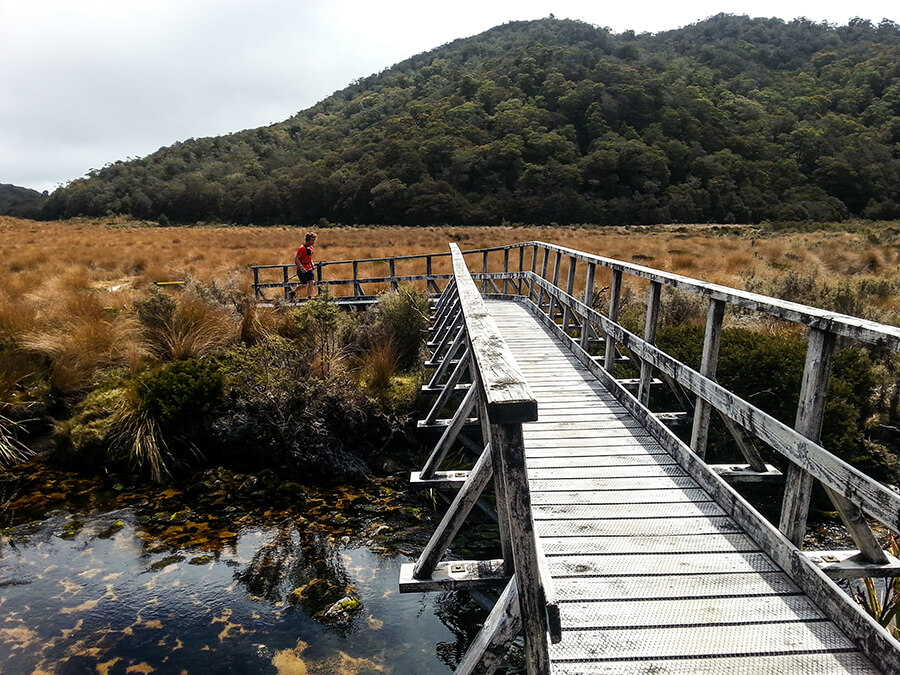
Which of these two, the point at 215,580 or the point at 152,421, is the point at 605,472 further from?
the point at 152,421

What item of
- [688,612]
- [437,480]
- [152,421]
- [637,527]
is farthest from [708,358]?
[152,421]

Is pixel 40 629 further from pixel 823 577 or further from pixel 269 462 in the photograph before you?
pixel 823 577

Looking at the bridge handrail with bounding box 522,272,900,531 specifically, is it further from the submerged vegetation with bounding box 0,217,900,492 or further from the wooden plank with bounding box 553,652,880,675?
the submerged vegetation with bounding box 0,217,900,492

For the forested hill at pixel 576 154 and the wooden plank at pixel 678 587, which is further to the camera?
the forested hill at pixel 576 154

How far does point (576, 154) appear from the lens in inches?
2488

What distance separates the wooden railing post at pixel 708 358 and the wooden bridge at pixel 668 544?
1 centimetres

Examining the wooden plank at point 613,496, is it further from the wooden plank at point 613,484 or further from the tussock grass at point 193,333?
the tussock grass at point 193,333

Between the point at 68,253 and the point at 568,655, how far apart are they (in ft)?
76.3

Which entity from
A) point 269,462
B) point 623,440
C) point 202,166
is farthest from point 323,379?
point 202,166

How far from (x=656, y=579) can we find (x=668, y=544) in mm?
331

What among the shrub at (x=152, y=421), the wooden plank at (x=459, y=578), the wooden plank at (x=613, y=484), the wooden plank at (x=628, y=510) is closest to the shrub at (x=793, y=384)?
the wooden plank at (x=613, y=484)

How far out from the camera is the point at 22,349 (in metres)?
8.91

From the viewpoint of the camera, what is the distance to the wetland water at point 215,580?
189 inches

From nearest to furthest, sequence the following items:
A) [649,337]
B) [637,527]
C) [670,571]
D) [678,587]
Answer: [678,587] < [670,571] < [637,527] < [649,337]
